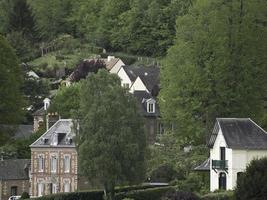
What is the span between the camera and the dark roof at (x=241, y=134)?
81000 millimetres

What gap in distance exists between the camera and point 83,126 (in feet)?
274

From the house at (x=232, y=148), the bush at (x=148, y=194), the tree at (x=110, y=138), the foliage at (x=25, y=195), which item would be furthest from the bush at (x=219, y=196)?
the foliage at (x=25, y=195)

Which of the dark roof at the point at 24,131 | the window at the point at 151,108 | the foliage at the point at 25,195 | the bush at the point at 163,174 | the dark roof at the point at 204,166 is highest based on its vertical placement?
the window at the point at 151,108

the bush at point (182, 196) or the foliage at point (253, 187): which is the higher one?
the foliage at point (253, 187)

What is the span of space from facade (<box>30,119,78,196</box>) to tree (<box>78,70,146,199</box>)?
557 inches

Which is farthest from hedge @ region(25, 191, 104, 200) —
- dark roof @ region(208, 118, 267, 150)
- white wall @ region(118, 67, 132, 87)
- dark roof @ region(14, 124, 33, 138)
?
white wall @ region(118, 67, 132, 87)

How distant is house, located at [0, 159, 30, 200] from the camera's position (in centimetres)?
10044

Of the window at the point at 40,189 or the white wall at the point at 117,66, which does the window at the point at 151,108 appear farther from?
the white wall at the point at 117,66

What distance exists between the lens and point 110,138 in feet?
271

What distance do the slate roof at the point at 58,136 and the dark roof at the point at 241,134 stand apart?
60.5ft

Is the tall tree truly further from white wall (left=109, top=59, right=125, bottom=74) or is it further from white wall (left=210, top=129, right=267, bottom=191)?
white wall (left=109, top=59, right=125, bottom=74)

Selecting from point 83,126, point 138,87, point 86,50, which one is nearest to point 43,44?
point 86,50

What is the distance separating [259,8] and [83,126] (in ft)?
64.1

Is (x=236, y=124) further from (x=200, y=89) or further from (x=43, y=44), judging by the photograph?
(x=43, y=44)
